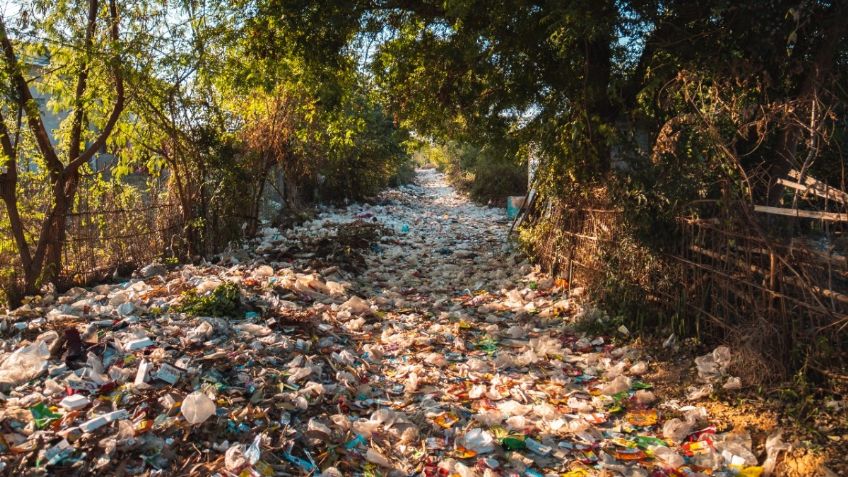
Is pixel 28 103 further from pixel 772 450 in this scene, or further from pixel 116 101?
pixel 772 450

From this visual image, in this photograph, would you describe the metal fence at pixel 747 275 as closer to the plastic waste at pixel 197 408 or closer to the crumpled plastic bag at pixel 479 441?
the crumpled plastic bag at pixel 479 441

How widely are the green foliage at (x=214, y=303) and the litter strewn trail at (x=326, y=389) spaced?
16 millimetres

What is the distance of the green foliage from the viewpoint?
4965 mm

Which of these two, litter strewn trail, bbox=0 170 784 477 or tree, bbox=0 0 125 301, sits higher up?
tree, bbox=0 0 125 301

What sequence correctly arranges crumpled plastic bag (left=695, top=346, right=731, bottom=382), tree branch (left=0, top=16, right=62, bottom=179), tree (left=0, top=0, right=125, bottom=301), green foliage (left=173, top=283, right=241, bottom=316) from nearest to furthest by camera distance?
crumpled plastic bag (left=695, top=346, right=731, bottom=382), green foliage (left=173, top=283, right=241, bottom=316), tree branch (left=0, top=16, right=62, bottom=179), tree (left=0, top=0, right=125, bottom=301)

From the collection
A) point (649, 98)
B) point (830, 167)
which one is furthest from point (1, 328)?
point (830, 167)

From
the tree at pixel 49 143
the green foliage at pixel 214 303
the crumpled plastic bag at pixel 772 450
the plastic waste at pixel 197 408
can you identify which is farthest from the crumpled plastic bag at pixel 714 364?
the tree at pixel 49 143

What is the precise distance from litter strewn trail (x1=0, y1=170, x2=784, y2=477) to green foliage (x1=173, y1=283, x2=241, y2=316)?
0.02 m

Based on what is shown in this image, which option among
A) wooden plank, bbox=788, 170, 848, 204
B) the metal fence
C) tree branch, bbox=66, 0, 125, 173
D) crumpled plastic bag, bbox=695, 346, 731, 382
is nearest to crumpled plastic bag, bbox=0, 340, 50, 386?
tree branch, bbox=66, 0, 125, 173

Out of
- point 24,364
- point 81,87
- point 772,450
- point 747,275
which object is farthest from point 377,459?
point 81,87

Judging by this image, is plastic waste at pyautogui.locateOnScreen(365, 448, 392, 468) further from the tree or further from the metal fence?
the tree

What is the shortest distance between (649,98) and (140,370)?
4.68m

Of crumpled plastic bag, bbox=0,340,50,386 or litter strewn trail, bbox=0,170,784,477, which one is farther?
crumpled plastic bag, bbox=0,340,50,386

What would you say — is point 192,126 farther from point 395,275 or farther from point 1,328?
point 1,328
